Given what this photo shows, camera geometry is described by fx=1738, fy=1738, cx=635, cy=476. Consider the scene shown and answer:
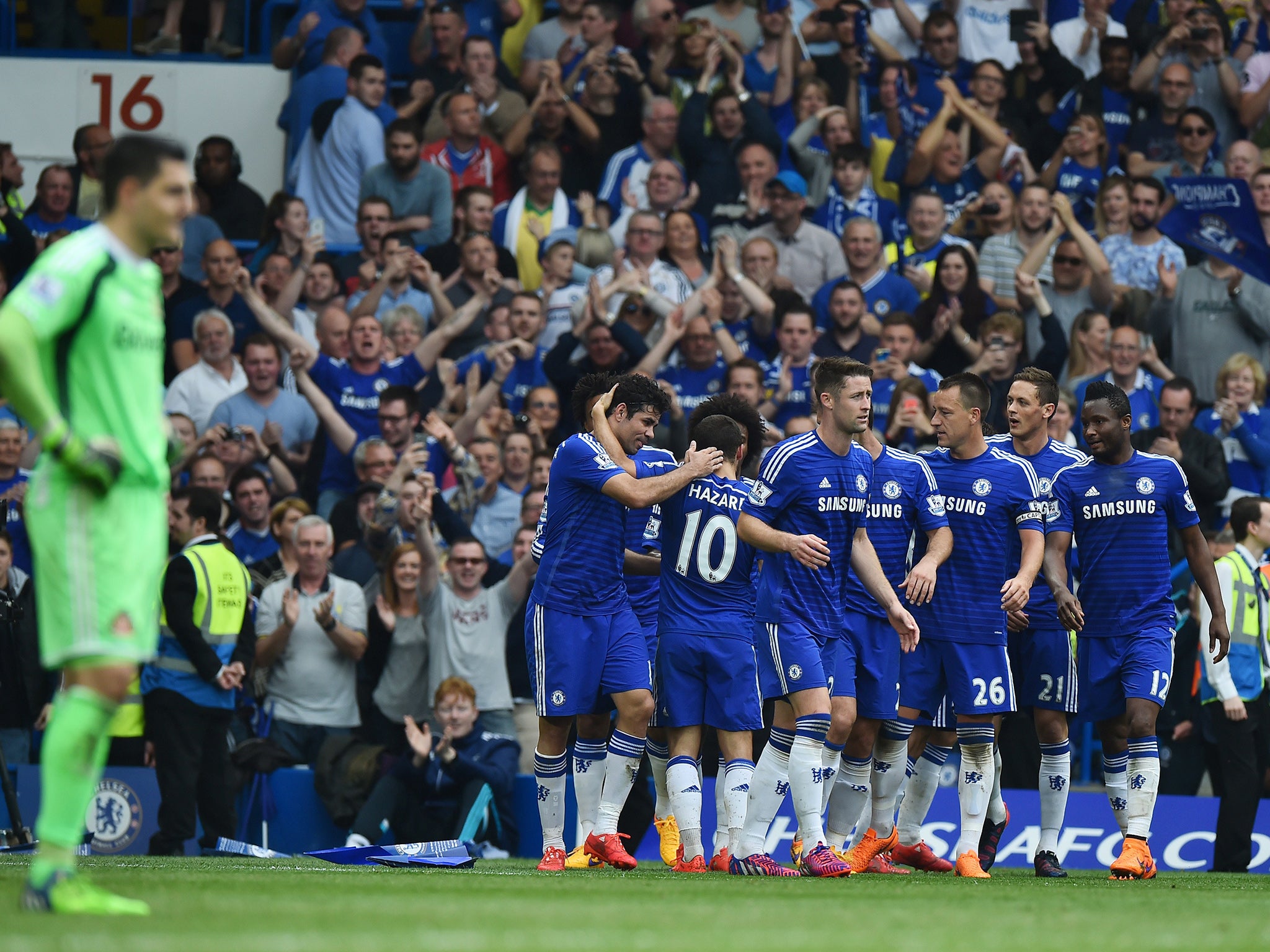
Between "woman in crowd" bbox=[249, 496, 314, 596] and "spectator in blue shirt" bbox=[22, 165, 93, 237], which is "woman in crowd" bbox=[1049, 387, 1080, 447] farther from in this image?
"spectator in blue shirt" bbox=[22, 165, 93, 237]

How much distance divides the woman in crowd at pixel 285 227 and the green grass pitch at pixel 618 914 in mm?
8214

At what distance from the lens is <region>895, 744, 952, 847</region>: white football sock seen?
11258 mm

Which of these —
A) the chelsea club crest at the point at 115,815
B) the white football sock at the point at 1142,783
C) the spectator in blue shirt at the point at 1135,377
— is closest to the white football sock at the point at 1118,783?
the white football sock at the point at 1142,783

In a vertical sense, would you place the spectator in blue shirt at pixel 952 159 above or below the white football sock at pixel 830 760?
above

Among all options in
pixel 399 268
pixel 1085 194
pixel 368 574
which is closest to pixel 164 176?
pixel 368 574

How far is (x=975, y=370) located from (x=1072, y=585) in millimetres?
4453

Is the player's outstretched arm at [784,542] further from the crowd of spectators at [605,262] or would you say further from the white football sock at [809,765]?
the crowd of spectators at [605,262]

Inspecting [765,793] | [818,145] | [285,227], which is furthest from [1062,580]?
[285,227]

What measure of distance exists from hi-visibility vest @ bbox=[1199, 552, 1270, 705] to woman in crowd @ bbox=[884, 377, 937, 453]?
95.1 inches

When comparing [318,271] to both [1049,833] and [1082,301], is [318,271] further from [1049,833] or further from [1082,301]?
[1049,833]

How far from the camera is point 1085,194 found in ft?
59.7

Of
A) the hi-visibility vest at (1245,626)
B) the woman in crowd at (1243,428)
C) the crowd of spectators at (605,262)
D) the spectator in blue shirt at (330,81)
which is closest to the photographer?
the hi-visibility vest at (1245,626)

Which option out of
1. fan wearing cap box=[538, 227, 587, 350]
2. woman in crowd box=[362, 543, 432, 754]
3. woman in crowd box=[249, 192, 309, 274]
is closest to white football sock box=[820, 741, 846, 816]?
woman in crowd box=[362, 543, 432, 754]

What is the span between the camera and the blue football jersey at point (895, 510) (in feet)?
34.8
